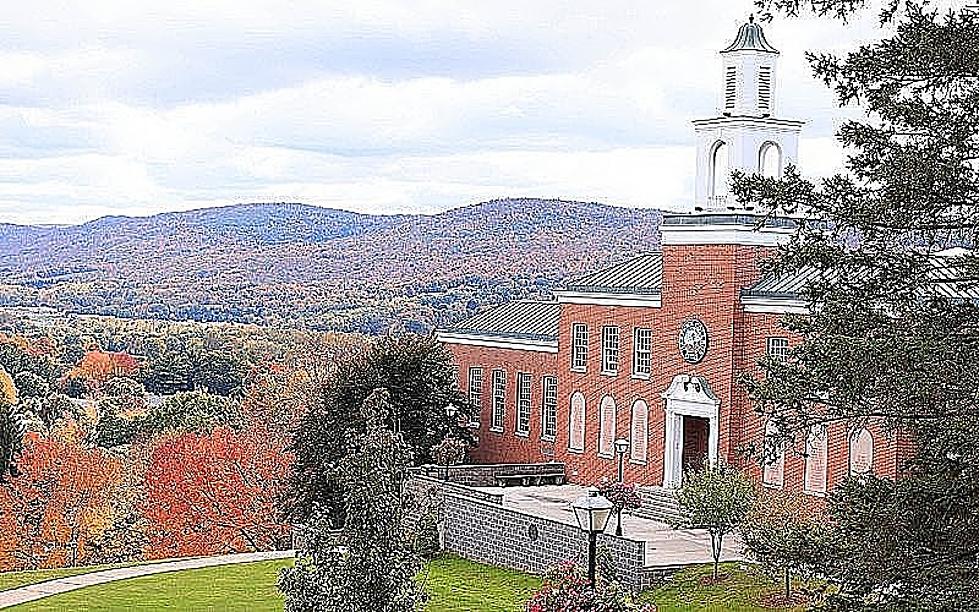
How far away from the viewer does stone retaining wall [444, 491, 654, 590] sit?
86.1 ft

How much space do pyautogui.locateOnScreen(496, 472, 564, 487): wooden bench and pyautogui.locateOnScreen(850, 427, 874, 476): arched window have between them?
8248mm

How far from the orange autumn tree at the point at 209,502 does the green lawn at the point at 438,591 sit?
14.6 m

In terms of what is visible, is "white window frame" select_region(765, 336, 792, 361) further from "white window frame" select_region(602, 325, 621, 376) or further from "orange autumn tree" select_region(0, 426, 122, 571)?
"orange autumn tree" select_region(0, 426, 122, 571)

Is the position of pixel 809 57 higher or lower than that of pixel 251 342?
higher

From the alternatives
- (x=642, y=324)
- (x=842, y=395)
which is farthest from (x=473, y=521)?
(x=842, y=395)

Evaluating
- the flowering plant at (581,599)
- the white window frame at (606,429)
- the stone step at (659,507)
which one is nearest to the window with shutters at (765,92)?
the white window frame at (606,429)

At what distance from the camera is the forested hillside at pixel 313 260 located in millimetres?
91375

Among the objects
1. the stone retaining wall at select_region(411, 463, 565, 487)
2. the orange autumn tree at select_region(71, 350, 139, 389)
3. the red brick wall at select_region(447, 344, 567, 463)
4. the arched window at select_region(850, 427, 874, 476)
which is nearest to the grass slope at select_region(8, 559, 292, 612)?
the stone retaining wall at select_region(411, 463, 565, 487)

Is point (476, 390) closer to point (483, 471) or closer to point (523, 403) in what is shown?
point (523, 403)

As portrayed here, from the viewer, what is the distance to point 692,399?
34.2 metres

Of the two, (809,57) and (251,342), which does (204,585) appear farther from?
(251,342)

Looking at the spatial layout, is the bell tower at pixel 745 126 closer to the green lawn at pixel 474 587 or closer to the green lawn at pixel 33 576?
the green lawn at pixel 474 587

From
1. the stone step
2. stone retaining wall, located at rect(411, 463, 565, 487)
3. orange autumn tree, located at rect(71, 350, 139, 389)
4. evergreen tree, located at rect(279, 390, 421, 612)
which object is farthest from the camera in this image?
orange autumn tree, located at rect(71, 350, 139, 389)

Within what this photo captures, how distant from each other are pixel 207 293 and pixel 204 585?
83.9 metres
